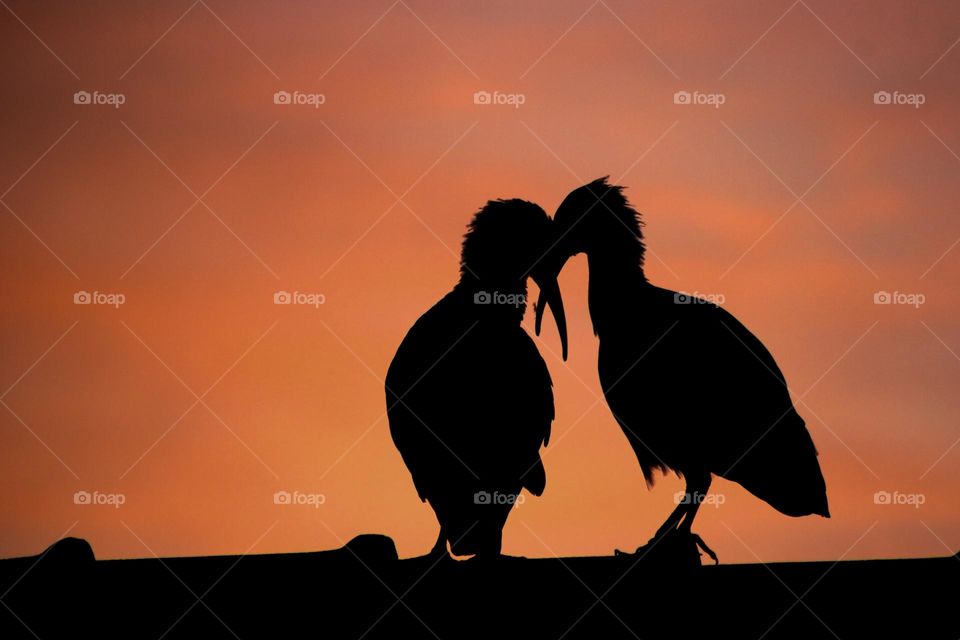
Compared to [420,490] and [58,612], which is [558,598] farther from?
[420,490]

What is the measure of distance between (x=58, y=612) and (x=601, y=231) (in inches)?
166

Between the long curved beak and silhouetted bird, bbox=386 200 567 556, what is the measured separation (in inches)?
18.7

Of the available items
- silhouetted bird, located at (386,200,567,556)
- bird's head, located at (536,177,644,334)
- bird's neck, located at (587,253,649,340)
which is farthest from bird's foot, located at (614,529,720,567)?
bird's head, located at (536,177,644,334)

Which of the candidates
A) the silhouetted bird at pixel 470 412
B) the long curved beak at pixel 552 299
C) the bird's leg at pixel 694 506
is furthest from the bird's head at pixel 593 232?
the bird's leg at pixel 694 506

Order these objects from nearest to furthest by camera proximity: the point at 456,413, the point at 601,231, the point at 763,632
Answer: the point at 763,632
the point at 456,413
the point at 601,231

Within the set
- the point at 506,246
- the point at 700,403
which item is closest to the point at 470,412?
the point at 506,246

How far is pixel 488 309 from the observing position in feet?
19.9

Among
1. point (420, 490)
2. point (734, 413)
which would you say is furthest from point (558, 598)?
point (734, 413)

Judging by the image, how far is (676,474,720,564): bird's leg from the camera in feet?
20.3

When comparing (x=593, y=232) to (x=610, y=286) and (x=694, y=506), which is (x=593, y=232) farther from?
(x=694, y=506)

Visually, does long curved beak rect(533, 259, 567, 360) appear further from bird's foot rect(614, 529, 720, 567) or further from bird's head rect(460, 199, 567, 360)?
bird's foot rect(614, 529, 720, 567)

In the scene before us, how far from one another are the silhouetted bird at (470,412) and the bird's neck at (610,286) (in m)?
0.69

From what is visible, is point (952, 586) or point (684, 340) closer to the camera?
point (952, 586)

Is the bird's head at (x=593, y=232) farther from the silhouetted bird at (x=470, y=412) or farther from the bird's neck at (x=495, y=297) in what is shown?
the silhouetted bird at (x=470, y=412)
